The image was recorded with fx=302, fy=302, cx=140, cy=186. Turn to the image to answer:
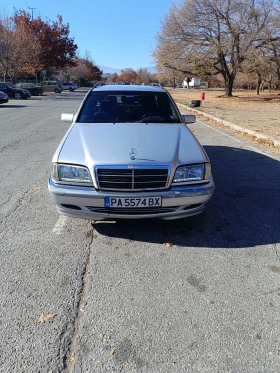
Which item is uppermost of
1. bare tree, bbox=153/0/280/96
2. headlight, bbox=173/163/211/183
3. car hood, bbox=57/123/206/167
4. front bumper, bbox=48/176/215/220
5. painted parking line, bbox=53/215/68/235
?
bare tree, bbox=153/0/280/96

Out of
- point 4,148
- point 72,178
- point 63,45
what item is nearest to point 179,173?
point 72,178

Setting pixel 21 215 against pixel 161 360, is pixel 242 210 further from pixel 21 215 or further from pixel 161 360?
pixel 21 215

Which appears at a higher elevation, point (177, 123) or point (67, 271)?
point (177, 123)

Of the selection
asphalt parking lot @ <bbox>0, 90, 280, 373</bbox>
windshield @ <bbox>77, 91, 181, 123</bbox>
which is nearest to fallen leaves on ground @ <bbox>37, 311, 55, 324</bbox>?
asphalt parking lot @ <bbox>0, 90, 280, 373</bbox>

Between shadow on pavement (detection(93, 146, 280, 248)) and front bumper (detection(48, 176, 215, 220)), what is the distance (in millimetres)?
385

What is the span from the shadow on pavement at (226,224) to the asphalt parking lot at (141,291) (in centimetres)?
2

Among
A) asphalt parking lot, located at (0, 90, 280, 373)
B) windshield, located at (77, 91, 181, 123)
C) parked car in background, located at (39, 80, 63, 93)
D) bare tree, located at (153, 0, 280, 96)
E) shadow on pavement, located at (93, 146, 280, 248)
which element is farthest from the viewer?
parked car in background, located at (39, 80, 63, 93)

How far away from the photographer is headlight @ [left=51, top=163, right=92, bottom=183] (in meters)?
3.15

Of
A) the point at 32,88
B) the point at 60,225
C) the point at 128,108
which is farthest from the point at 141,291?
the point at 32,88

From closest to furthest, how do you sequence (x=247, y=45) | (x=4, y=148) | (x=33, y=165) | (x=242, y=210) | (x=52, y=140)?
1. (x=242, y=210)
2. (x=33, y=165)
3. (x=4, y=148)
4. (x=52, y=140)
5. (x=247, y=45)

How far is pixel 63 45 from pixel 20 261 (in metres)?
55.2

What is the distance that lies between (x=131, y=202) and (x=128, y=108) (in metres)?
2.16

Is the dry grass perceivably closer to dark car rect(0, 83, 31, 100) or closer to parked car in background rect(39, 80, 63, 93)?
dark car rect(0, 83, 31, 100)

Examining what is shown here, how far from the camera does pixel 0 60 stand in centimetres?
3550
